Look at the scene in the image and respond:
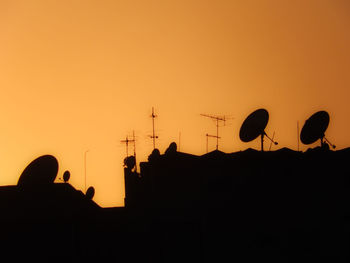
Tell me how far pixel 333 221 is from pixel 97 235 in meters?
10.3

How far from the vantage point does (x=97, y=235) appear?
2073 centimetres

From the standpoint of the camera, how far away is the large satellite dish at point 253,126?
22375 millimetres

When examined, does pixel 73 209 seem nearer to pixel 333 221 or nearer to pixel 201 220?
pixel 201 220

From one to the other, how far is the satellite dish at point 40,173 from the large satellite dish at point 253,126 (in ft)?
29.5

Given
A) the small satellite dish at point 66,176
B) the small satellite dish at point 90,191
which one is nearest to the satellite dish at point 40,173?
the small satellite dish at point 66,176

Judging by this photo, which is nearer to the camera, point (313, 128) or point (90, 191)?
point (313, 128)

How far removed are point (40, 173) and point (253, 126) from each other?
10.2 meters

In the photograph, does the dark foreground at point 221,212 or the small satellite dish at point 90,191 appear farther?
the small satellite dish at point 90,191

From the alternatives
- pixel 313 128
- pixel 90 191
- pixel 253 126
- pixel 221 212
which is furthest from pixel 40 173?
pixel 313 128

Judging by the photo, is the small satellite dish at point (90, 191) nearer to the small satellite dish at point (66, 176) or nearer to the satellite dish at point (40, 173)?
the small satellite dish at point (66, 176)

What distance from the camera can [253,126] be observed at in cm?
2247

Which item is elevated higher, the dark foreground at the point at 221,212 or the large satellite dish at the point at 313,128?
the large satellite dish at the point at 313,128

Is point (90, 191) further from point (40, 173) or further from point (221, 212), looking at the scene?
point (221, 212)

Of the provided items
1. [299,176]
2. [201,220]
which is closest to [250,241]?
[201,220]
